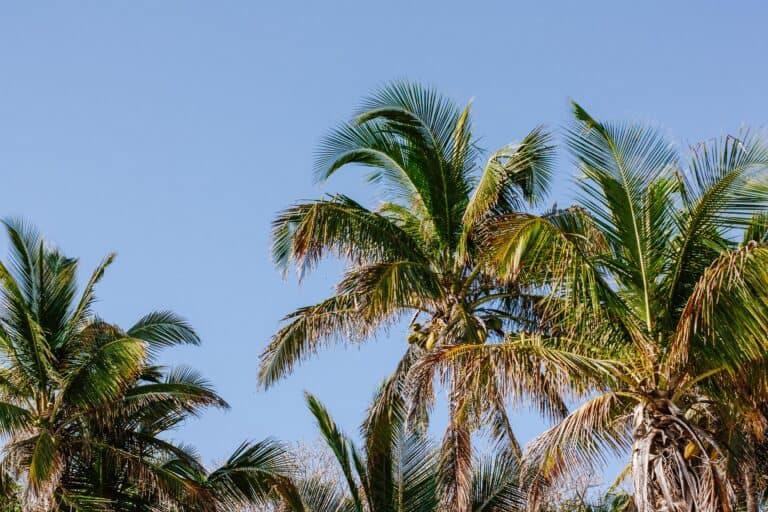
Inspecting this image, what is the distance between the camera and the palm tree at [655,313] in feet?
32.9

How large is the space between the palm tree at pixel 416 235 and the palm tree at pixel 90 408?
2.03 meters

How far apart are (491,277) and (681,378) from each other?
4.30 meters

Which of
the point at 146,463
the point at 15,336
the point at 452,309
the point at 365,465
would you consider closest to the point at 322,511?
the point at 365,465

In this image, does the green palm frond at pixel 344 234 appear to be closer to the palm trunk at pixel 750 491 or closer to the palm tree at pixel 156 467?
the palm tree at pixel 156 467

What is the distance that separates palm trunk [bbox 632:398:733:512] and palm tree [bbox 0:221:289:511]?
738cm

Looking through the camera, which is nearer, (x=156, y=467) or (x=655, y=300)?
(x=655, y=300)

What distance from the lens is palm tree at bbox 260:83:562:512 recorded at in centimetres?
1426

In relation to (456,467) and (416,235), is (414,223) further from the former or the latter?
(456,467)

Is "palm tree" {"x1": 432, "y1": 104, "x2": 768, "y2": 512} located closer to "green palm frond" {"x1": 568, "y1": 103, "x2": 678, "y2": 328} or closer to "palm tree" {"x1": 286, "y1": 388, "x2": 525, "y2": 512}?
"green palm frond" {"x1": 568, "y1": 103, "x2": 678, "y2": 328}

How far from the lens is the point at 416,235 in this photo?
51.4 feet

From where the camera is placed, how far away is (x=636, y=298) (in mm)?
11211

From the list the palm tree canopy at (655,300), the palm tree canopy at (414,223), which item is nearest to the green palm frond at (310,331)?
the palm tree canopy at (414,223)

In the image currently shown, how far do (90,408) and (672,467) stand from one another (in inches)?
347

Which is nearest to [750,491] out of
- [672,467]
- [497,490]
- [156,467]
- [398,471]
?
[497,490]
